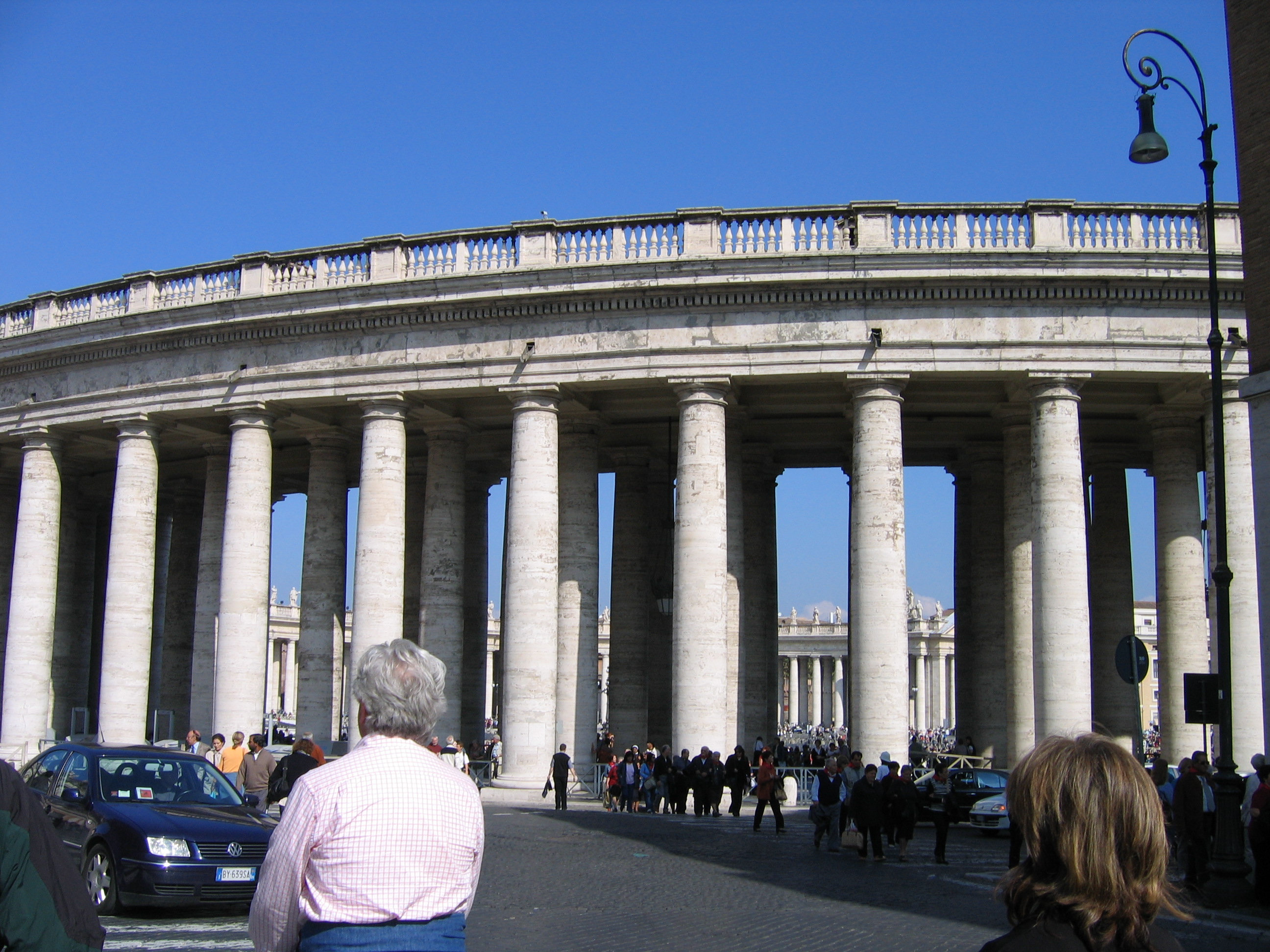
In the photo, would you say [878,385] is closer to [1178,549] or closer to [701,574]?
[701,574]

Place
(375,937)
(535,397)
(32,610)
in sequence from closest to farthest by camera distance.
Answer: (375,937) < (535,397) < (32,610)

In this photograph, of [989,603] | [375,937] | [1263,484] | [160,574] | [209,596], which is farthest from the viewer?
[160,574]

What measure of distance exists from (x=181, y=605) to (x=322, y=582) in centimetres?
975

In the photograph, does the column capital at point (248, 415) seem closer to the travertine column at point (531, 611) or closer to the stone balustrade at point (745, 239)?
the stone balustrade at point (745, 239)

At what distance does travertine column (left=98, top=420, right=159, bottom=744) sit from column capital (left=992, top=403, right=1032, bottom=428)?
21617 mm

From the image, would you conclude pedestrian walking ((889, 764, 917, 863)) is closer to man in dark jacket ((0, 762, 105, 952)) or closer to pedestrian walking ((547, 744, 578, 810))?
pedestrian walking ((547, 744, 578, 810))

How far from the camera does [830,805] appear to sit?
68.8 feet

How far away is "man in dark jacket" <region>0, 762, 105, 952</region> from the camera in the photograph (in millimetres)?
4922

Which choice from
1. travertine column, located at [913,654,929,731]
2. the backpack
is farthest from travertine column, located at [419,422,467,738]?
travertine column, located at [913,654,929,731]

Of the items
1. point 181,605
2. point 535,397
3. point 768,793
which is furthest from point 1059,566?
point 181,605

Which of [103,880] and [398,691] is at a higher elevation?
[398,691]

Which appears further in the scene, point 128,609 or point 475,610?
point 475,610

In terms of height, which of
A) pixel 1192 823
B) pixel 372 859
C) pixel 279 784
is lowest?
pixel 1192 823

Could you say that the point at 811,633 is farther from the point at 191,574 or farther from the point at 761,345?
the point at 761,345
